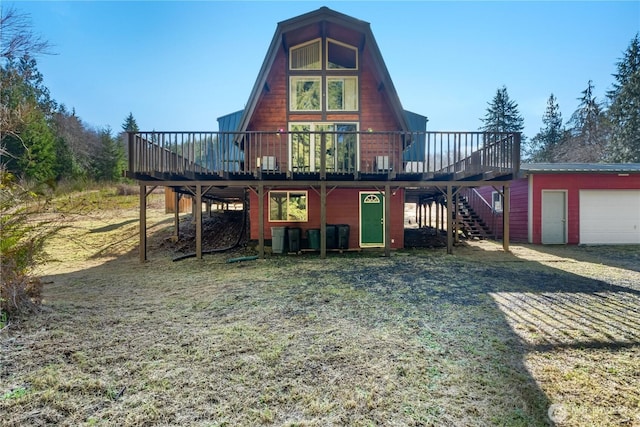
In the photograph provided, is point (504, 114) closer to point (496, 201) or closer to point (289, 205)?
point (496, 201)

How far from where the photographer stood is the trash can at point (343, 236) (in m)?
10.6

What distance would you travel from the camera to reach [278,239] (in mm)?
10484

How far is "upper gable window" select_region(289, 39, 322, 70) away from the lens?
11.1m

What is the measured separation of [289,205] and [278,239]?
4.85 feet

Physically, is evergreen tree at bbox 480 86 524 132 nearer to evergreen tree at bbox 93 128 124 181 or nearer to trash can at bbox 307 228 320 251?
trash can at bbox 307 228 320 251

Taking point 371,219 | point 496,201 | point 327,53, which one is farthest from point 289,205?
point 496,201

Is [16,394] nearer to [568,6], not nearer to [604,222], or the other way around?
[568,6]

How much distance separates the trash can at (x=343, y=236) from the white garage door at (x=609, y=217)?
1015 cm

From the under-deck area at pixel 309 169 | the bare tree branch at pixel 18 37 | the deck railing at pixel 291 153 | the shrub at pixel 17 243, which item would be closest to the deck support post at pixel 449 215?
the under-deck area at pixel 309 169

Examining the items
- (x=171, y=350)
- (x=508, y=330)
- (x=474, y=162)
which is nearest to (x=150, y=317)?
(x=171, y=350)

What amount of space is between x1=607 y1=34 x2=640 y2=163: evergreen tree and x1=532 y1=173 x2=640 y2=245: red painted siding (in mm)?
17633

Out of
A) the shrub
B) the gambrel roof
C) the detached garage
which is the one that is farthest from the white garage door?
the shrub

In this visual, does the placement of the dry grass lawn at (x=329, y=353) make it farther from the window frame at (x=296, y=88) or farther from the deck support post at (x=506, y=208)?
the window frame at (x=296, y=88)

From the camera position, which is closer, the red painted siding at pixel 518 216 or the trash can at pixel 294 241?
the trash can at pixel 294 241
